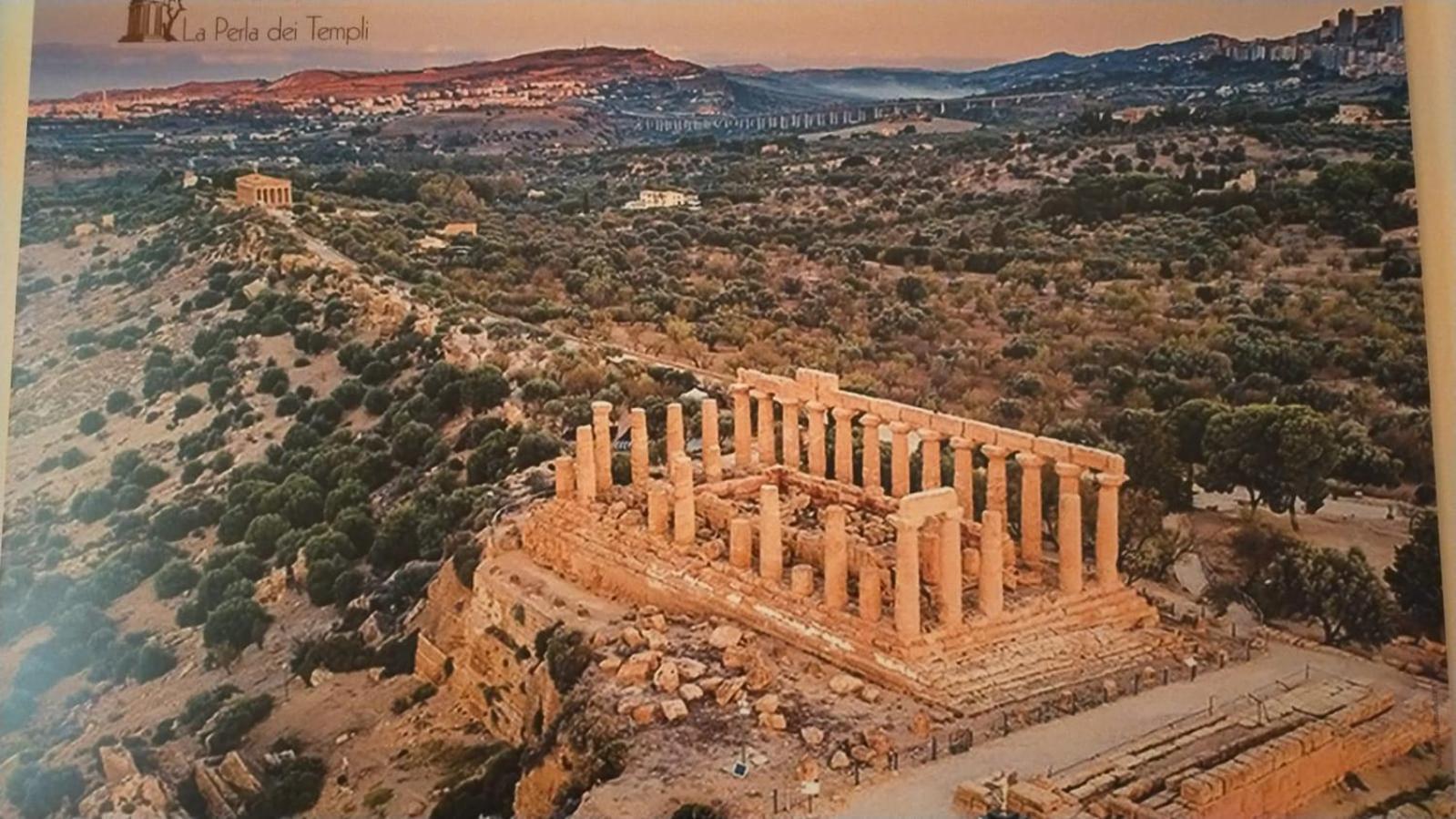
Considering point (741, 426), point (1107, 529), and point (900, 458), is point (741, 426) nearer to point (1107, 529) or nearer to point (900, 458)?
point (900, 458)

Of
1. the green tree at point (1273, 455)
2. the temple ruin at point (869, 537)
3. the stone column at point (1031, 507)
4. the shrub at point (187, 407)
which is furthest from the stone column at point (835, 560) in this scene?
the shrub at point (187, 407)

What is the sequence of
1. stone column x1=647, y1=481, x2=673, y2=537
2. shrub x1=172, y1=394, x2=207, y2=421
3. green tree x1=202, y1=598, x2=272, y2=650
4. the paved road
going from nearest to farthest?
the paved road
green tree x1=202, y1=598, x2=272, y2=650
stone column x1=647, y1=481, x2=673, y2=537
shrub x1=172, y1=394, x2=207, y2=421

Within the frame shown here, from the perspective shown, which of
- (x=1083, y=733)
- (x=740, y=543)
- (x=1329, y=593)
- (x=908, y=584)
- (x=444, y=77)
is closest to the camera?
(x=1083, y=733)

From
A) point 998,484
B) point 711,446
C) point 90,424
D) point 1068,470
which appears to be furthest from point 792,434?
point 90,424

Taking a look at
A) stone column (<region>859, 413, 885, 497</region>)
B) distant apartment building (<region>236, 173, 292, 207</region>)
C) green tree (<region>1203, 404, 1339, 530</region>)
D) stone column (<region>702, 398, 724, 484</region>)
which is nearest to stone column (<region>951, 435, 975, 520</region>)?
stone column (<region>859, 413, 885, 497</region>)

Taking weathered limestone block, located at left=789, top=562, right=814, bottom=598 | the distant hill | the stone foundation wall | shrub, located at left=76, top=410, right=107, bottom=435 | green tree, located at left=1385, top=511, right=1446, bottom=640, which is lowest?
the stone foundation wall

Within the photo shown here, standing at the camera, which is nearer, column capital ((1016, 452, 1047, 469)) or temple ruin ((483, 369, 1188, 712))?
temple ruin ((483, 369, 1188, 712))

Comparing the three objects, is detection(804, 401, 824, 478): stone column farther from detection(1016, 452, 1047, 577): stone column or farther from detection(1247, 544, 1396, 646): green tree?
detection(1247, 544, 1396, 646): green tree
